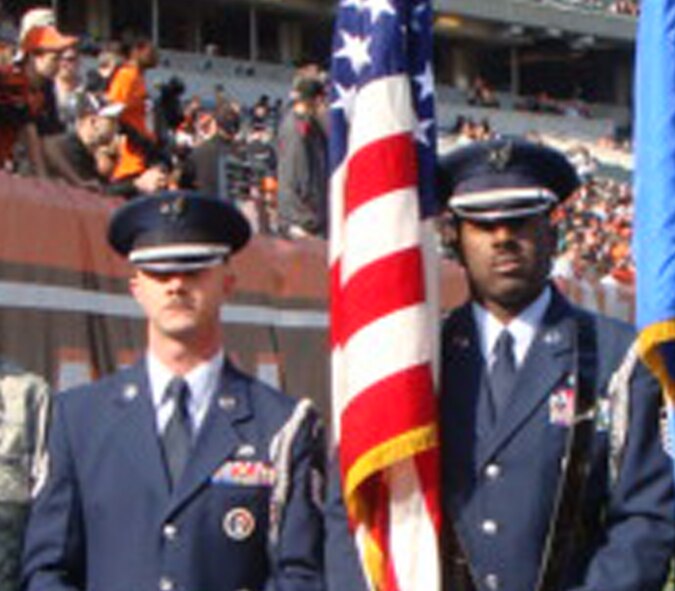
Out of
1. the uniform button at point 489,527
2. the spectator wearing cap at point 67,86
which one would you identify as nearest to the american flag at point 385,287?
the uniform button at point 489,527

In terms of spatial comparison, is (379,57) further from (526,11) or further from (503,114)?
(526,11)

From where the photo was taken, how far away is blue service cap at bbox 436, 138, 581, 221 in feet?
14.0

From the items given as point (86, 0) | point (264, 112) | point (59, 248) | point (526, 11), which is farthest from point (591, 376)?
point (526, 11)

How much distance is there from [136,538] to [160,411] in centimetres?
31

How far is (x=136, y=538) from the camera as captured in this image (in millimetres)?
4289

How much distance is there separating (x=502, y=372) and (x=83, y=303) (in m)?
3.25

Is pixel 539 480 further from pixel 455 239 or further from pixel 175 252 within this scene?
pixel 175 252

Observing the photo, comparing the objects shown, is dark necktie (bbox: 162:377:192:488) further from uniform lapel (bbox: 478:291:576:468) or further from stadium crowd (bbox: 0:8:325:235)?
stadium crowd (bbox: 0:8:325:235)

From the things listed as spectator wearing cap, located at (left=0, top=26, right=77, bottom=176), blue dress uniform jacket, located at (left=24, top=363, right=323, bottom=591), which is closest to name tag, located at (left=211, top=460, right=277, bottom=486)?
blue dress uniform jacket, located at (left=24, top=363, right=323, bottom=591)

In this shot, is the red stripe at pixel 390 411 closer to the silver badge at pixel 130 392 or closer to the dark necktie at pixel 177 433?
the dark necktie at pixel 177 433

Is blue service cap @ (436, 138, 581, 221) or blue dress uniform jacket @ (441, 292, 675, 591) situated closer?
blue dress uniform jacket @ (441, 292, 675, 591)

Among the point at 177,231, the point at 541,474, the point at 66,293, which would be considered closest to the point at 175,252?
the point at 177,231

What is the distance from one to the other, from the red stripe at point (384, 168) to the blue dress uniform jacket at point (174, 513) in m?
0.60

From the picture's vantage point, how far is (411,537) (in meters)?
4.28
